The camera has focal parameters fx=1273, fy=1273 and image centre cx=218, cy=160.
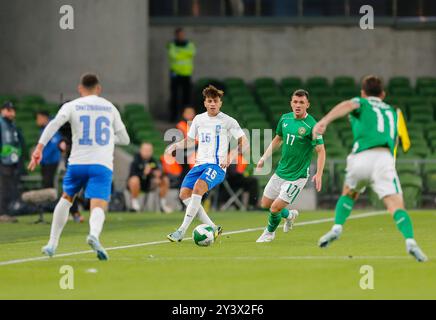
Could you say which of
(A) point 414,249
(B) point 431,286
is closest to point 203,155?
(A) point 414,249

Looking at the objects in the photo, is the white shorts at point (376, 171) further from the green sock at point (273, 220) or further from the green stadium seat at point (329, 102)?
the green stadium seat at point (329, 102)

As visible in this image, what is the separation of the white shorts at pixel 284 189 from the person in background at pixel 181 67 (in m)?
16.6

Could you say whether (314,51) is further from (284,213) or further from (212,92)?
(212,92)

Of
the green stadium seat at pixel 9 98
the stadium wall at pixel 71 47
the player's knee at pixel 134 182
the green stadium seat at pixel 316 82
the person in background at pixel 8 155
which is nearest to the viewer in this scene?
the person in background at pixel 8 155

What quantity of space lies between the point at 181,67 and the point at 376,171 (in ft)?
68.3

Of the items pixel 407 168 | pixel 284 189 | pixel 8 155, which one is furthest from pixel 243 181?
pixel 284 189

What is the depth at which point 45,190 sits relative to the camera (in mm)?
23828

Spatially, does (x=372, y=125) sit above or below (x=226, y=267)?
above

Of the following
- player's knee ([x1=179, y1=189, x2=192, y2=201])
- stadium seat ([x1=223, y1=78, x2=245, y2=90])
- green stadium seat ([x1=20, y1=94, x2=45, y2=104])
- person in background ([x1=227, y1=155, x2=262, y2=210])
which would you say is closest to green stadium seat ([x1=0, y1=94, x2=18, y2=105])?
green stadium seat ([x1=20, y1=94, x2=45, y2=104])

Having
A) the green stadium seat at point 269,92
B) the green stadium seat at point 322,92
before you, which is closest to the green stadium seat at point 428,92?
the green stadium seat at point 322,92

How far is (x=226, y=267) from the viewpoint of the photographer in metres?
14.2

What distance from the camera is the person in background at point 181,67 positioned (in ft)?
113
